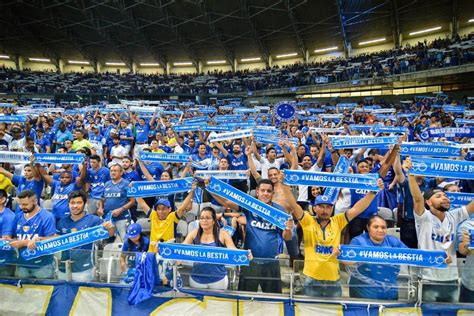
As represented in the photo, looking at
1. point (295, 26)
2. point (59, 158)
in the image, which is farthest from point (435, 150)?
point (295, 26)

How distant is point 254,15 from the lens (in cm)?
3647

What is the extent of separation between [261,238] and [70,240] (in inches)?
79.9

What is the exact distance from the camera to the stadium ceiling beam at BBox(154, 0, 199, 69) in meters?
36.1

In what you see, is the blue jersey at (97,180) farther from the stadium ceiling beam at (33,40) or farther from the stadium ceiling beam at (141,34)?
the stadium ceiling beam at (33,40)

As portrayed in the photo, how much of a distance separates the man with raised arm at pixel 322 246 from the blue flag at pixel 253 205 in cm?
26

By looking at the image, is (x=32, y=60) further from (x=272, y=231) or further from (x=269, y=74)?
(x=272, y=231)

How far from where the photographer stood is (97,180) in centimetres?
603

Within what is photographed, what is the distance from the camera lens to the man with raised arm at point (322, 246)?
3.43m

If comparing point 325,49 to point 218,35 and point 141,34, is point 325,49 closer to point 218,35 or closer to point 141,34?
point 218,35

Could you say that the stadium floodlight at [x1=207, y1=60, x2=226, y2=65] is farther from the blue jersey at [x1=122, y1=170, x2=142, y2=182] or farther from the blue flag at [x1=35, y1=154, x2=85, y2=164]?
the blue flag at [x1=35, y1=154, x2=85, y2=164]

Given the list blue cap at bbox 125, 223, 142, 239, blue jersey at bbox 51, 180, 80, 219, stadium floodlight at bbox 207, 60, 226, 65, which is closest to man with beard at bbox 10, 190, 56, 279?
blue jersey at bbox 51, 180, 80, 219

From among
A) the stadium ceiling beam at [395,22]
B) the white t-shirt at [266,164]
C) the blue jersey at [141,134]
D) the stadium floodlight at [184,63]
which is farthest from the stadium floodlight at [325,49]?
the white t-shirt at [266,164]

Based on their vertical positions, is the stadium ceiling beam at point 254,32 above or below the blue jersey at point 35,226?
above

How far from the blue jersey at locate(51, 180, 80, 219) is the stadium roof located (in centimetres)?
3217
